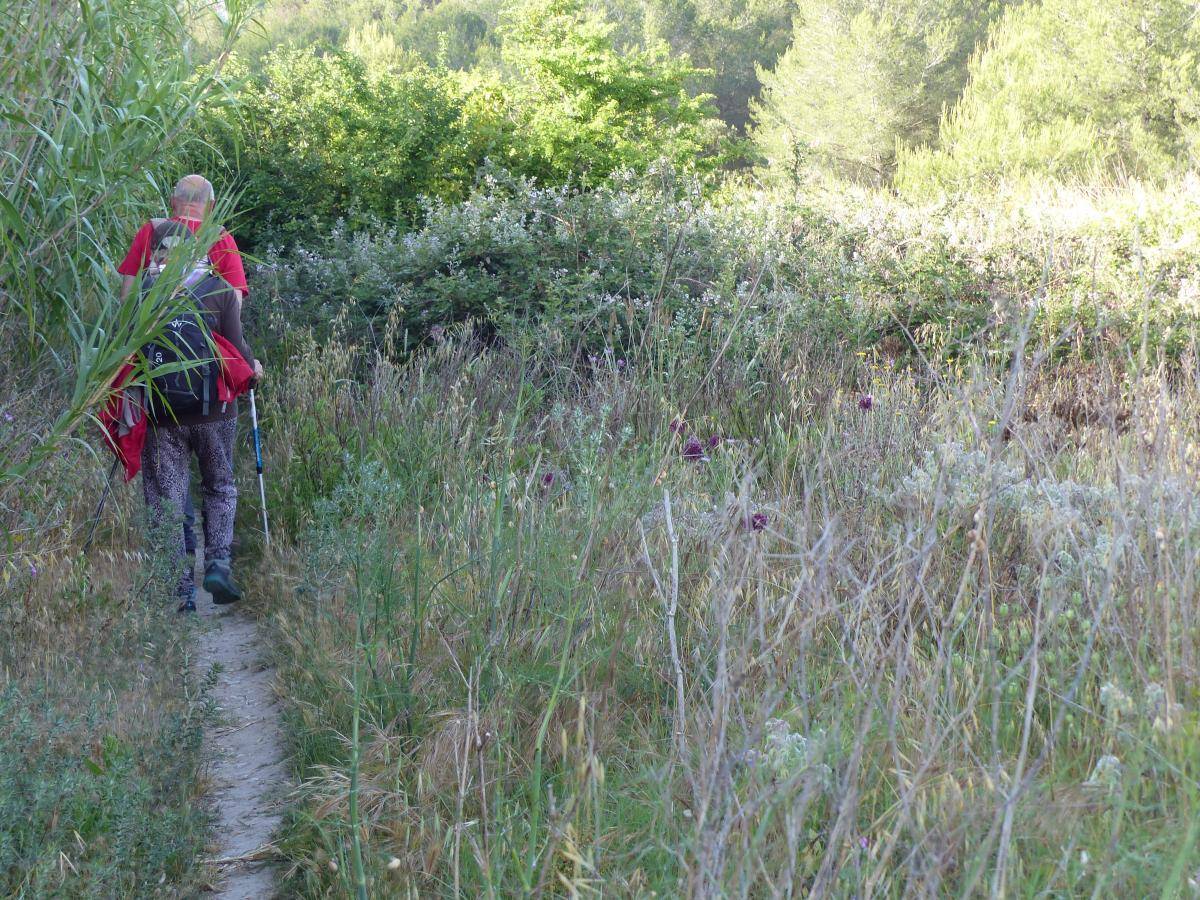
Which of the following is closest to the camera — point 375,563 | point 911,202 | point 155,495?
point 375,563

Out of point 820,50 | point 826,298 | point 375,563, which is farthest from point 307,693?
point 820,50

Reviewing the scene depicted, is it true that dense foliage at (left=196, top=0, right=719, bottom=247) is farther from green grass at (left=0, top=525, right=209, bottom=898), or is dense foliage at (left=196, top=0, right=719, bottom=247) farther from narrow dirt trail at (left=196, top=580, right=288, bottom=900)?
green grass at (left=0, top=525, right=209, bottom=898)

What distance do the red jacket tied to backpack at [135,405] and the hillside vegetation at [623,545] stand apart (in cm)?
24

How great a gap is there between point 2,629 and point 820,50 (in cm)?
3590

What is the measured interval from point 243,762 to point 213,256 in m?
2.44

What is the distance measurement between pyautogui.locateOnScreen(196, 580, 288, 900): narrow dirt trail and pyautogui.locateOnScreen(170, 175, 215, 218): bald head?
1.88 m

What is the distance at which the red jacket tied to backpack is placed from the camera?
5.04 meters

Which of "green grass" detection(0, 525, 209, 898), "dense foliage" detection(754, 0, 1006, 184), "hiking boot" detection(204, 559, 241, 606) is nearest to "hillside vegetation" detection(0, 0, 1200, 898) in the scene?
"green grass" detection(0, 525, 209, 898)

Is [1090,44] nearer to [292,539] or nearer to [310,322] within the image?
[310,322]

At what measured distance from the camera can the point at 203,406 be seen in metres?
5.26

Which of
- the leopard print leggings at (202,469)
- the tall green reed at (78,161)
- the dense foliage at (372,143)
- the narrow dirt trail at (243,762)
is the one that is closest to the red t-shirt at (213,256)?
the tall green reed at (78,161)

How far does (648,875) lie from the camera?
2.54 metres

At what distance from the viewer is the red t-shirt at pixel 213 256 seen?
4.86 m

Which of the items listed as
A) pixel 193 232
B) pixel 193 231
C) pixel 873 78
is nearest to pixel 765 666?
pixel 193 232
